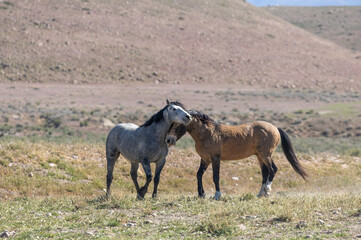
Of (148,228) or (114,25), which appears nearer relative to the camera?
(148,228)

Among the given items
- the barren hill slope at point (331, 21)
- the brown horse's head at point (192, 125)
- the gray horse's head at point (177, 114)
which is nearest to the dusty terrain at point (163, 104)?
the brown horse's head at point (192, 125)

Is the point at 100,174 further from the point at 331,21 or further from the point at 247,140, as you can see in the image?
the point at 331,21

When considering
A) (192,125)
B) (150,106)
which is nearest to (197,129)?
(192,125)

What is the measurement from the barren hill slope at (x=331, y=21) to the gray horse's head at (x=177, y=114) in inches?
3651

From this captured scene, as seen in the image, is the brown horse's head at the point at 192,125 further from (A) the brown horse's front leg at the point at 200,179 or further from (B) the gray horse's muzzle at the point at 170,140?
(A) the brown horse's front leg at the point at 200,179

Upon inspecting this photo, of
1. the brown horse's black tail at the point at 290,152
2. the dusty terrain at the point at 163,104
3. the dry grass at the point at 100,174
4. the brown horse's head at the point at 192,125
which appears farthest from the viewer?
the dry grass at the point at 100,174

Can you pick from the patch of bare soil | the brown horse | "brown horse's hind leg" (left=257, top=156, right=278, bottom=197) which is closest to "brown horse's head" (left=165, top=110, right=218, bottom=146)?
the brown horse

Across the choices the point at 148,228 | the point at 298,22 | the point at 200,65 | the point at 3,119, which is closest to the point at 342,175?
the point at 148,228

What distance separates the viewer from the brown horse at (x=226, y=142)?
12844 mm

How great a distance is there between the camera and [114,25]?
71.9m

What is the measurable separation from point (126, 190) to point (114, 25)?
5827 cm

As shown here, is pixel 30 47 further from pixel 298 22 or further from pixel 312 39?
pixel 298 22

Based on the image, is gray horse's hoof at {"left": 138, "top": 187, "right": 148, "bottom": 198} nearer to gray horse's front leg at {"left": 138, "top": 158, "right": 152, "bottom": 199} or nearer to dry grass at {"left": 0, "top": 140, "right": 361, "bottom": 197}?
gray horse's front leg at {"left": 138, "top": 158, "right": 152, "bottom": 199}

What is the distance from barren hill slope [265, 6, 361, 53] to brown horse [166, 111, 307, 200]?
90652mm
